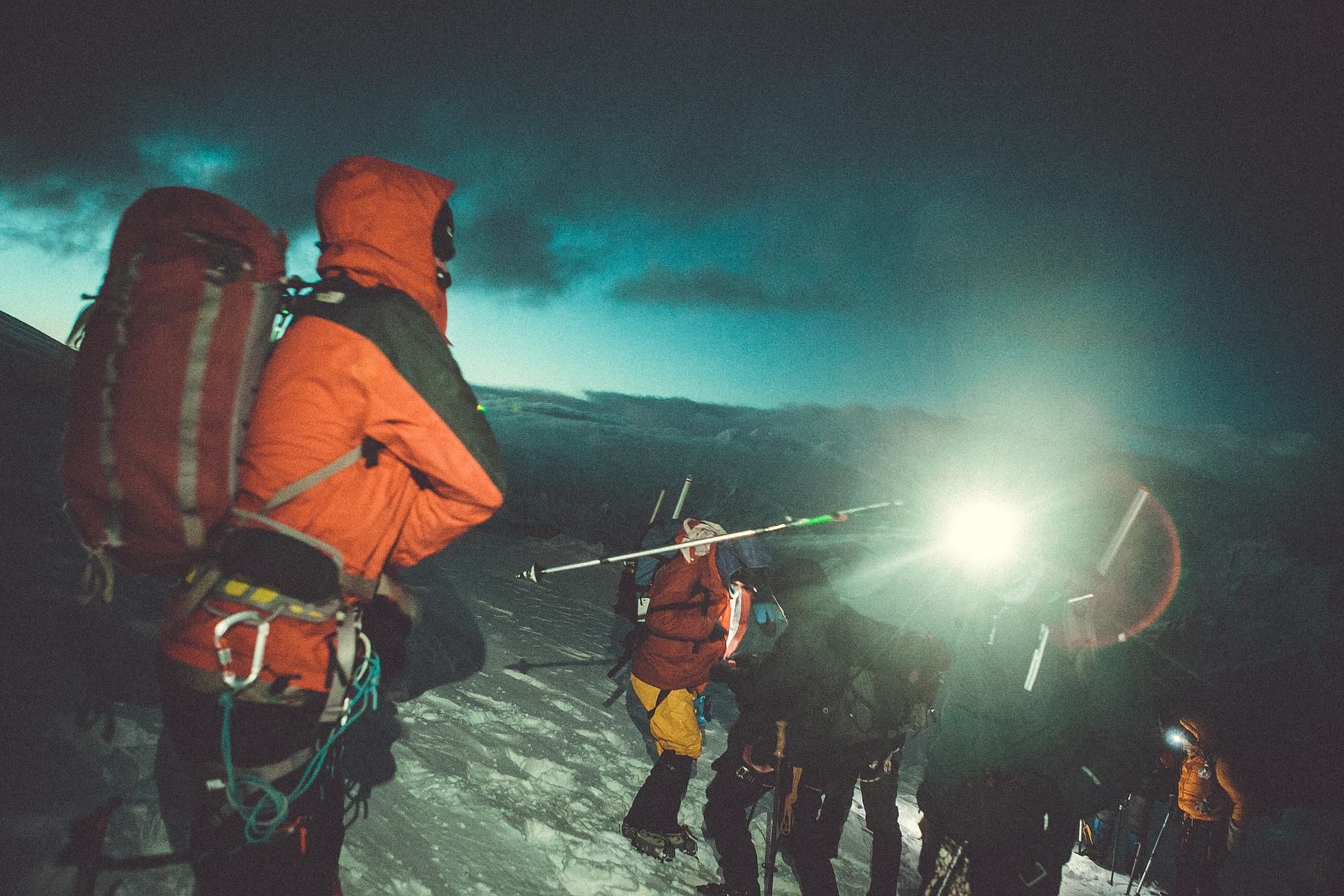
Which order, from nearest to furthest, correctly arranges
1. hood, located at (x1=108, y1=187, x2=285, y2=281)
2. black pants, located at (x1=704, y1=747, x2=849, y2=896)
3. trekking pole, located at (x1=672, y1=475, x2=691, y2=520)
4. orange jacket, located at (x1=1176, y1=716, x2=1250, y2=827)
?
hood, located at (x1=108, y1=187, x2=285, y2=281)
black pants, located at (x1=704, y1=747, x2=849, y2=896)
trekking pole, located at (x1=672, y1=475, x2=691, y2=520)
orange jacket, located at (x1=1176, y1=716, x2=1250, y2=827)

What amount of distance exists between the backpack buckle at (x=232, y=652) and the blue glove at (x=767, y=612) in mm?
3557

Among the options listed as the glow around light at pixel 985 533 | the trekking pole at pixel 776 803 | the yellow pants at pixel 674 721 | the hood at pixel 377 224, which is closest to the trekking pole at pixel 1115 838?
the glow around light at pixel 985 533

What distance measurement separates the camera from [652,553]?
172 inches

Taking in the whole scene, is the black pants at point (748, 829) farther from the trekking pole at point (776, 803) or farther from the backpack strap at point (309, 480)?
the backpack strap at point (309, 480)

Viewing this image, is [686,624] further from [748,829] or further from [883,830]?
[883,830]

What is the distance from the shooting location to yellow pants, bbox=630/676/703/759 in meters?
4.22

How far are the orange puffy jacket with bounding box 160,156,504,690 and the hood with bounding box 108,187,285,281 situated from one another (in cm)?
18

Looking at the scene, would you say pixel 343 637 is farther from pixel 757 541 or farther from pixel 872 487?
pixel 872 487

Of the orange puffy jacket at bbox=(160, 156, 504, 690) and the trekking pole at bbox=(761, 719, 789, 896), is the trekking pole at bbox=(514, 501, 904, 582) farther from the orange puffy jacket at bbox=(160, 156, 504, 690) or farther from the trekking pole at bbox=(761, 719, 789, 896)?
the orange puffy jacket at bbox=(160, 156, 504, 690)

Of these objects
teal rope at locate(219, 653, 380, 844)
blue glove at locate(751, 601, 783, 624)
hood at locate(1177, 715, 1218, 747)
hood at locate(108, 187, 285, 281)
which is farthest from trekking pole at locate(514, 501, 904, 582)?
hood at locate(1177, 715, 1218, 747)

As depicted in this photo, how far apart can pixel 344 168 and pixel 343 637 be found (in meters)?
1.71

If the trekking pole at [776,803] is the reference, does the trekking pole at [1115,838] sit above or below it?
below

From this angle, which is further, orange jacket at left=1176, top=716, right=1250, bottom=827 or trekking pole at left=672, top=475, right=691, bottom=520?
orange jacket at left=1176, top=716, right=1250, bottom=827

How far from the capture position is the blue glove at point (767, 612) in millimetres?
4570
